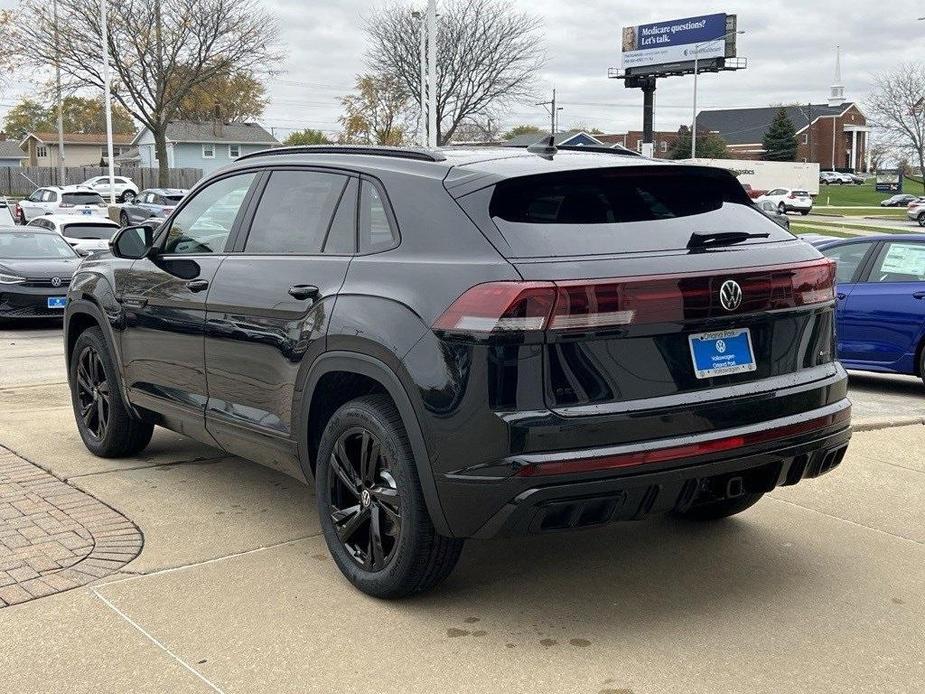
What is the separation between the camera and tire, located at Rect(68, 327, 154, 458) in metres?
6.19

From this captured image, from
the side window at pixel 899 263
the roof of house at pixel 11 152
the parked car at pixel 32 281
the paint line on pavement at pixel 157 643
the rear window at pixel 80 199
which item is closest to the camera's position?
the paint line on pavement at pixel 157 643

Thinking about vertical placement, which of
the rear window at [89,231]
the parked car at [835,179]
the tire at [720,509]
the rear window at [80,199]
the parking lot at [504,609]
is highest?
the parked car at [835,179]

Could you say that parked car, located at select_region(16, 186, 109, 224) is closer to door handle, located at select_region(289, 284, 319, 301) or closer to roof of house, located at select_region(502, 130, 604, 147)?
roof of house, located at select_region(502, 130, 604, 147)

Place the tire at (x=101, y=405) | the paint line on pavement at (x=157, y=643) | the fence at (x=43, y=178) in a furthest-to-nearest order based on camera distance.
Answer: the fence at (x=43, y=178), the tire at (x=101, y=405), the paint line on pavement at (x=157, y=643)

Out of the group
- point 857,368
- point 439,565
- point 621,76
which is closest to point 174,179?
point 621,76

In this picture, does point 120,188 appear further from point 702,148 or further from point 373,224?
point 702,148

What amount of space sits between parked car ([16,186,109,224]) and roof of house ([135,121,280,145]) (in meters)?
49.1

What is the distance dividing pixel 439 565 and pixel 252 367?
1311 mm

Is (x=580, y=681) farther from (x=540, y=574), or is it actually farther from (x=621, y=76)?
(x=621, y=76)

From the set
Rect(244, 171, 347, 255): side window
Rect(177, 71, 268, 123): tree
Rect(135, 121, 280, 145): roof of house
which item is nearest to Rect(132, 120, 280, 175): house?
Rect(135, 121, 280, 145): roof of house

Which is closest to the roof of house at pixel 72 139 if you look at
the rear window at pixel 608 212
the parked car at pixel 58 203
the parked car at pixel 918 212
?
the parked car at pixel 58 203

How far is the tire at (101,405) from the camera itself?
20.3 feet

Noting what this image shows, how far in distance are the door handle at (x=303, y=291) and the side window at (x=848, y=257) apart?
689 centimetres

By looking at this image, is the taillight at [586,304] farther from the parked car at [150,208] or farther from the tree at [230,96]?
the tree at [230,96]
